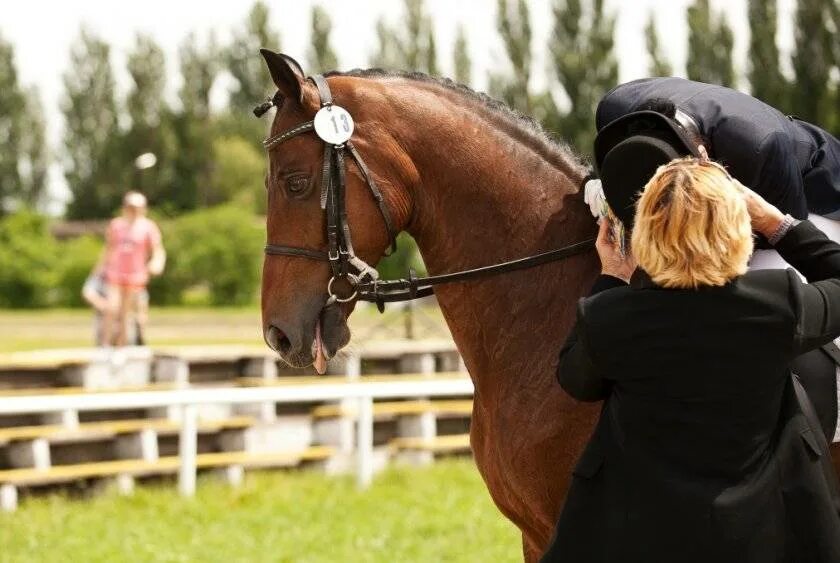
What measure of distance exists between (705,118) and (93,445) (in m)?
6.80

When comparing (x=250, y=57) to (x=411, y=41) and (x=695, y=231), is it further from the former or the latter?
(x=695, y=231)

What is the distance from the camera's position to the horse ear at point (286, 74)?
11.6 ft

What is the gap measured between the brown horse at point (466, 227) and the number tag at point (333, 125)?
0.16 feet

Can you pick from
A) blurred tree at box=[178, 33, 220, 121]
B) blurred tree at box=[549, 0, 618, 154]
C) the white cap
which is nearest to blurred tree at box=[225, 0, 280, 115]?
blurred tree at box=[178, 33, 220, 121]

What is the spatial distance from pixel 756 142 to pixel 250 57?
157 feet

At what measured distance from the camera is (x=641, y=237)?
2701 millimetres

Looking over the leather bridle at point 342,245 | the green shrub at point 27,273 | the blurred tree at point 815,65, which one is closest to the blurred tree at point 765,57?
the blurred tree at point 815,65

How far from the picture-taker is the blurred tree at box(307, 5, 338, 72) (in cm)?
4322

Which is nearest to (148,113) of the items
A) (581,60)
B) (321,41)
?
(321,41)

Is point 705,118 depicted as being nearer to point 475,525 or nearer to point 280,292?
point 280,292

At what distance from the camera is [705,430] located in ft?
8.79

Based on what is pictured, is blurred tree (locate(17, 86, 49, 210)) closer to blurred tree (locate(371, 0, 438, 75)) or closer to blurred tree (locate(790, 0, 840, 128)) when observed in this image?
blurred tree (locate(371, 0, 438, 75))

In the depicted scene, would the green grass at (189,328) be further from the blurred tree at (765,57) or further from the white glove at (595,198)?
the blurred tree at (765,57)

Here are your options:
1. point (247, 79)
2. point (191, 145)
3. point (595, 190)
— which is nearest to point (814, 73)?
point (247, 79)
